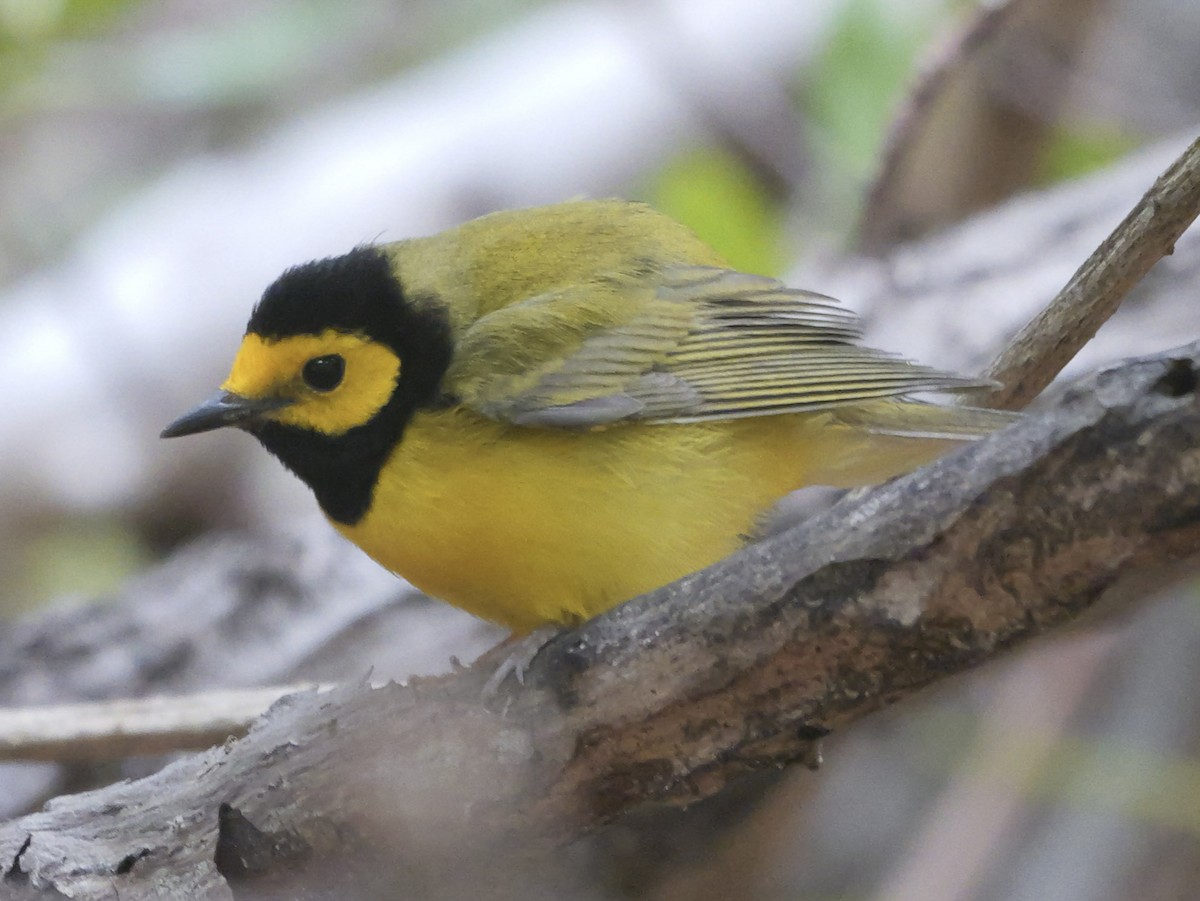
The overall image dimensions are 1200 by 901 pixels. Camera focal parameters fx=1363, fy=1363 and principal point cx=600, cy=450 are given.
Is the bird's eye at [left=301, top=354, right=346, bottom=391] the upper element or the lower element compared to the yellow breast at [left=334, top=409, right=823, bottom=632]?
upper

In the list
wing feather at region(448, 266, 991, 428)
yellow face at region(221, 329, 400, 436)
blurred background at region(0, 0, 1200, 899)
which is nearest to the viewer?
wing feather at region(448, 266, 991, 428)

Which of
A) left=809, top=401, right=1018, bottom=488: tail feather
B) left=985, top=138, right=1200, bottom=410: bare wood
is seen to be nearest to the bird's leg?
left=809, top=401, right=1018, bottom=488: tail feather

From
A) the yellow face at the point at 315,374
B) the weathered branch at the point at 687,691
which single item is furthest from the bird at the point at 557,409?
the weathered branch at the point at 687,691

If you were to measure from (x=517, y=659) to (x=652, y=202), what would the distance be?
3394mm

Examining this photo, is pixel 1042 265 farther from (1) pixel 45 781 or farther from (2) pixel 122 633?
(1) pixel 45 781

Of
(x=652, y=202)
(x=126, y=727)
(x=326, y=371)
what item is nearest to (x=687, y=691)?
(x=326, y=371)

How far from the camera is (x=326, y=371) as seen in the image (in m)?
2.59

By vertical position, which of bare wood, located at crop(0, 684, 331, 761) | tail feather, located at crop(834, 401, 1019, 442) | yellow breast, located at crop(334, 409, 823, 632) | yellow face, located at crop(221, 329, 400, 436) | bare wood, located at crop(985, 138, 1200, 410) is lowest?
bare wood, located at crop(0, 684, 331, 761)

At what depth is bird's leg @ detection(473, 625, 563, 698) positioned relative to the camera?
6.73 ft

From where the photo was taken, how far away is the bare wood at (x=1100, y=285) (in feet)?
6.55

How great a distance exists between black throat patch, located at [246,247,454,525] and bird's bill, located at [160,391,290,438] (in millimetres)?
37

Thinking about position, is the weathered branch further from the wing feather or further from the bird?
the wing feather

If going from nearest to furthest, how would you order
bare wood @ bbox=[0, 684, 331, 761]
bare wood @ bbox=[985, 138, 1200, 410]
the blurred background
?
bare wood @ bbox=[985, 138, 1200, 410], bare wood @ bbox=[0, 684, 331, 761], the blurred background

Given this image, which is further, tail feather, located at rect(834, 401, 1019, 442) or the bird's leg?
tail feather, located at rect(834, 401, 1019, 442)
